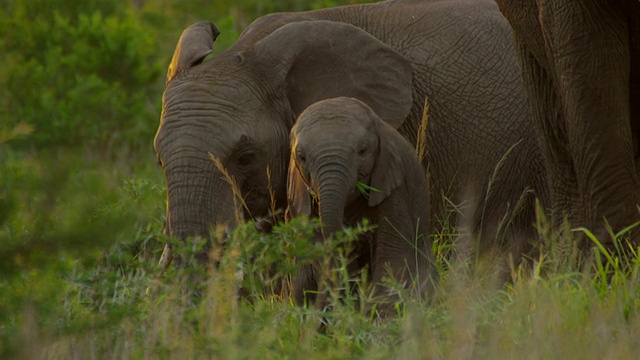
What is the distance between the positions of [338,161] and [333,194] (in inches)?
5.4

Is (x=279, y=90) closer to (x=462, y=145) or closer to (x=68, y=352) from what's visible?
(x=462, y=145)

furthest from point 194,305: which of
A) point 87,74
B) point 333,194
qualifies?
point 87,74

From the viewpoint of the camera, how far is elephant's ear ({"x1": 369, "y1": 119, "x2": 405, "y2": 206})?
5785 millimetres

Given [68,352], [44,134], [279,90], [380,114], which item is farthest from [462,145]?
[44,134]

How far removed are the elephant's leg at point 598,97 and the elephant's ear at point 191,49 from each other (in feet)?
5.42

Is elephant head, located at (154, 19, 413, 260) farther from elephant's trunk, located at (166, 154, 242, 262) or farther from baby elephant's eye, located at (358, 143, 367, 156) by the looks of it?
baby elephant's eye, located at (358, 143, 367, 156)

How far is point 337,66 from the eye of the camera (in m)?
6.90

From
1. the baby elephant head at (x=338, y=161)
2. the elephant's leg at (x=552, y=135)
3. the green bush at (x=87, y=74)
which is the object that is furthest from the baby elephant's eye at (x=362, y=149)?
the green bush at (x=87, y=74)

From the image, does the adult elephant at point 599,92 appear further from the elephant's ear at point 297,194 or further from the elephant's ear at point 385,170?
the elephant's ear at point 297,194

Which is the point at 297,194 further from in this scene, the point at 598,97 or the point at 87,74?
the point at 87,74

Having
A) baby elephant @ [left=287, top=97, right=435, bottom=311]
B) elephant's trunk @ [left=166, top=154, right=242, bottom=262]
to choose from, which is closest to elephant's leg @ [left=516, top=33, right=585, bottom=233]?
baby elephant @ [left=287, top=97, right=435, bottom=311]

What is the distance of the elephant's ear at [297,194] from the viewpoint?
5.80 meters

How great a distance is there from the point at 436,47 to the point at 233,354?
137 inches

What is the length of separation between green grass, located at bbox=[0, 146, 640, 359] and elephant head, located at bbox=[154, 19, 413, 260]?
0.84 metres
